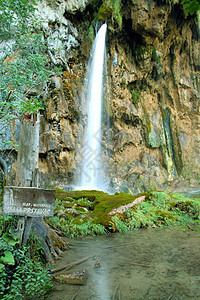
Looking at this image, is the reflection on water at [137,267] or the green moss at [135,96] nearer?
the reflection on water at [137,267]

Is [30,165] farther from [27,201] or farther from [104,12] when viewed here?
[104,12]

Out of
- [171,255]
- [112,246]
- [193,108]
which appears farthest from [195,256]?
[193,108]

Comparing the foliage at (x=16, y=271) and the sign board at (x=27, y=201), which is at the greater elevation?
the sign board at (x=27, y=201)

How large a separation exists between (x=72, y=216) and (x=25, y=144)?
3.91 metres

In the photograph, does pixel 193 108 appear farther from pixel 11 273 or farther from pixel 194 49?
pixel 11 273

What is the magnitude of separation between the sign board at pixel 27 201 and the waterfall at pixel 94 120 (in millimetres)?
13072

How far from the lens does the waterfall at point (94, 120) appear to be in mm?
17258

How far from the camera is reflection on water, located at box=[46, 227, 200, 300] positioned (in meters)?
3.04

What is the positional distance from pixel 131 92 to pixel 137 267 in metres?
19.1

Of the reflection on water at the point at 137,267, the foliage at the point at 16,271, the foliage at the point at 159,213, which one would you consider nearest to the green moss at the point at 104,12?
the foliage at the point at 159,213

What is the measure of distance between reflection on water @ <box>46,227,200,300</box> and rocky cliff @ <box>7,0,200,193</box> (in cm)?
1042

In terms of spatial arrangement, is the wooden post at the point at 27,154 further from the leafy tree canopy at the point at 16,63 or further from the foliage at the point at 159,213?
the foliage at the point at 159,213

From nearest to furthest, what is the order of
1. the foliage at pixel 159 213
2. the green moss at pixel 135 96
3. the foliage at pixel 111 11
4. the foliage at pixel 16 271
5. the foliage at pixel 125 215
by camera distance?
the foliage at pixel 16 271 < the foliage at pixel 125 215 < the foliage at pixel 159 213 < the foliage at pixel 111 11 < the green moss at pixel 135 96

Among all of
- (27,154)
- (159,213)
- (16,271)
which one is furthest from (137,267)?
(159,213)
